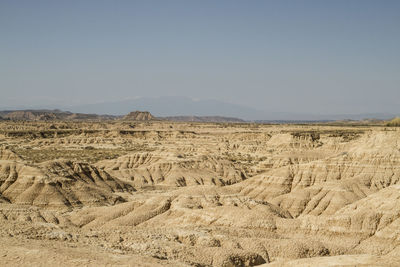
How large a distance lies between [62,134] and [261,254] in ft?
496

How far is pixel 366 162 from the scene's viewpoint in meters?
58.1

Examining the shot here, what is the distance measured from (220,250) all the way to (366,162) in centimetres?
3518

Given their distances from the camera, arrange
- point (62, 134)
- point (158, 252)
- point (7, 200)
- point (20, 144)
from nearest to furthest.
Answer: point (158, 252)
point (7, 200)
point (20, 144)
point (62, 134)

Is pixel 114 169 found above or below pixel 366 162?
below

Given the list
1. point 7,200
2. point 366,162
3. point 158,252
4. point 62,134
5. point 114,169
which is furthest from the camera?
point 62,134

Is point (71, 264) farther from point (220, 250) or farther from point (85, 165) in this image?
point (85, 165)

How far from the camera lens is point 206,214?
39000 millimetres

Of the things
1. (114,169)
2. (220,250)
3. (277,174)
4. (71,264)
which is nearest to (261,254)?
(220,250)

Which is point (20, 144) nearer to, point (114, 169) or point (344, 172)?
point (114, 169)

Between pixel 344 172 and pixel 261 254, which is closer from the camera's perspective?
pixel 261 254

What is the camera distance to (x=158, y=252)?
2730cm

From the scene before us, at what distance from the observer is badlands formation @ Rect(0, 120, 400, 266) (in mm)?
26531

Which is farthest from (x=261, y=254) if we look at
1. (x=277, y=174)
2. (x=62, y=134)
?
(x=62, y=134)

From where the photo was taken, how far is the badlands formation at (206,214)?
26.5 metres
